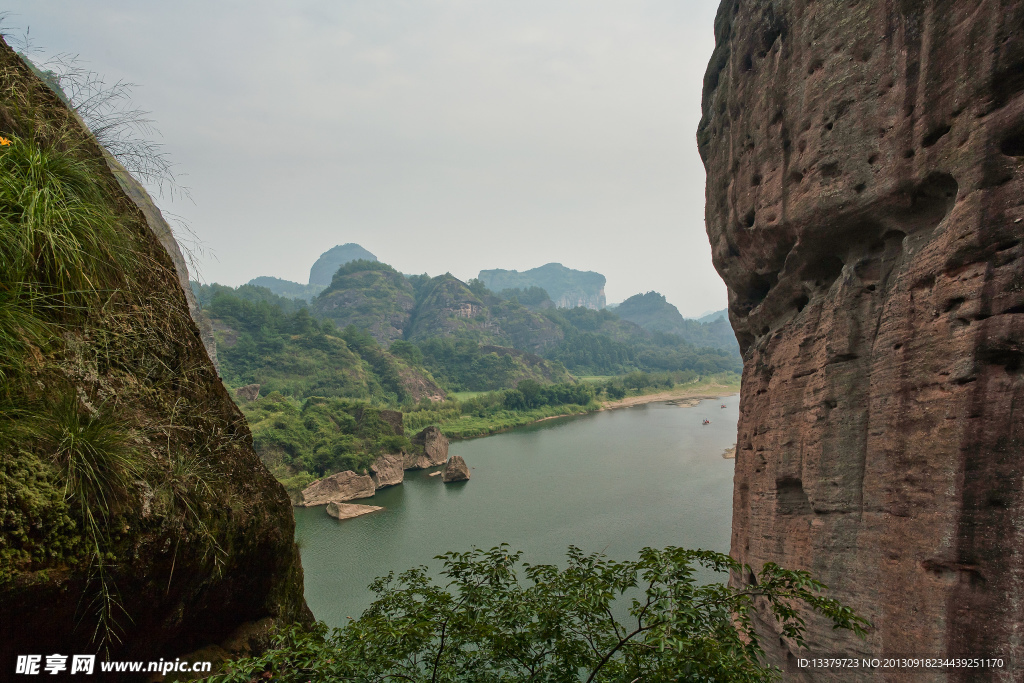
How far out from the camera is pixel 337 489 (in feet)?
75.5

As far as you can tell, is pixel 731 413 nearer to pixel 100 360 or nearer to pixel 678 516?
pixel 678 516

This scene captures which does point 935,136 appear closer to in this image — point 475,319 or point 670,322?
point 475,319

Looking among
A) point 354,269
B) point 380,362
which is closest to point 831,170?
point 380,362

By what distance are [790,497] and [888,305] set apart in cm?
291

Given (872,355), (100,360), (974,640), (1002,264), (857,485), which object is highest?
(1002,264)

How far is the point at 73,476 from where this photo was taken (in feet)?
6.79

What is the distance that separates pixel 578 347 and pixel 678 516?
80.6 m

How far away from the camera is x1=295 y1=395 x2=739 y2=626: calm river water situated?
52.2 ft

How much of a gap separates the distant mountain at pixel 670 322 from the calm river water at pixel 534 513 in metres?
109

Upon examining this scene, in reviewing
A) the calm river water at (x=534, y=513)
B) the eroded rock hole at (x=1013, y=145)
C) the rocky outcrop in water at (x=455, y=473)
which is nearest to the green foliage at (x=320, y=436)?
the calm river water at (x=534, y=513)

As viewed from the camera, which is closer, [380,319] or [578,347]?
[380,319]

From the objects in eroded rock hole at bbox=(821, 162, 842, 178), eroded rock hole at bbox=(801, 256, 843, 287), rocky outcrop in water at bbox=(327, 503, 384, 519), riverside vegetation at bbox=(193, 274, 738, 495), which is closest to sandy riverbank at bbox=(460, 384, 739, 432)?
riverside vegetation at bbox=(193, 274, 738, 495)

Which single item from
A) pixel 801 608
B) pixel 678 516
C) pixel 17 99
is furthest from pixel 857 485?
pixel 678 516

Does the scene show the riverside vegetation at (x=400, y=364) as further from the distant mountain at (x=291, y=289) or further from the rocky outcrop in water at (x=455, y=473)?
the distant mountain at (x=291, y=289)
